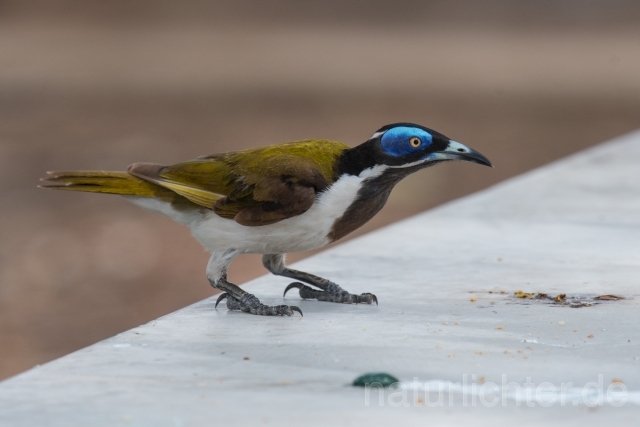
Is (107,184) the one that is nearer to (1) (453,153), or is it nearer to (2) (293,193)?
(2) (293,193)

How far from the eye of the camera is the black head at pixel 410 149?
3.85 meters

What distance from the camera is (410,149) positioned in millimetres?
3871

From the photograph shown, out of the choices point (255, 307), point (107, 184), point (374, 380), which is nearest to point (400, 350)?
point (374, 380)

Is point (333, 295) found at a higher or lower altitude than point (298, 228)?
lower

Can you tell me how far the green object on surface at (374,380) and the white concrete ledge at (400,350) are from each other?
0.04 m

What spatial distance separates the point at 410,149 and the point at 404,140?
0.13 feet

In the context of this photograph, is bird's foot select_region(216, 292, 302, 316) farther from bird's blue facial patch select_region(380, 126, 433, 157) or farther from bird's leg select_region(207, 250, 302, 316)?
bird's blue facial patch select_region(380, 126, 433, 157)

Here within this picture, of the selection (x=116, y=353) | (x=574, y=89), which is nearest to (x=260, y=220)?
(x=116, y=353)

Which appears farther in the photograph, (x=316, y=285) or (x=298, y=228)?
(x=316, y=285)

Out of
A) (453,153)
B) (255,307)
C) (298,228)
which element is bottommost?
(255,307)

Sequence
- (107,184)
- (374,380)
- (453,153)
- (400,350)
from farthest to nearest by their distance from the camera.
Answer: (107,184) < (453,153) < (400,350) < (374,380)

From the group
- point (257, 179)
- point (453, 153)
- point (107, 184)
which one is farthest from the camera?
point (107, 184)

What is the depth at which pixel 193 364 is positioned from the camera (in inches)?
118

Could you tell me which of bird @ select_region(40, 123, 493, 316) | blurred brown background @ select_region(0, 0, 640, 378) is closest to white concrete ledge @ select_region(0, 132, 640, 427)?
bird @ select_region(40, 123, 493, 316)
